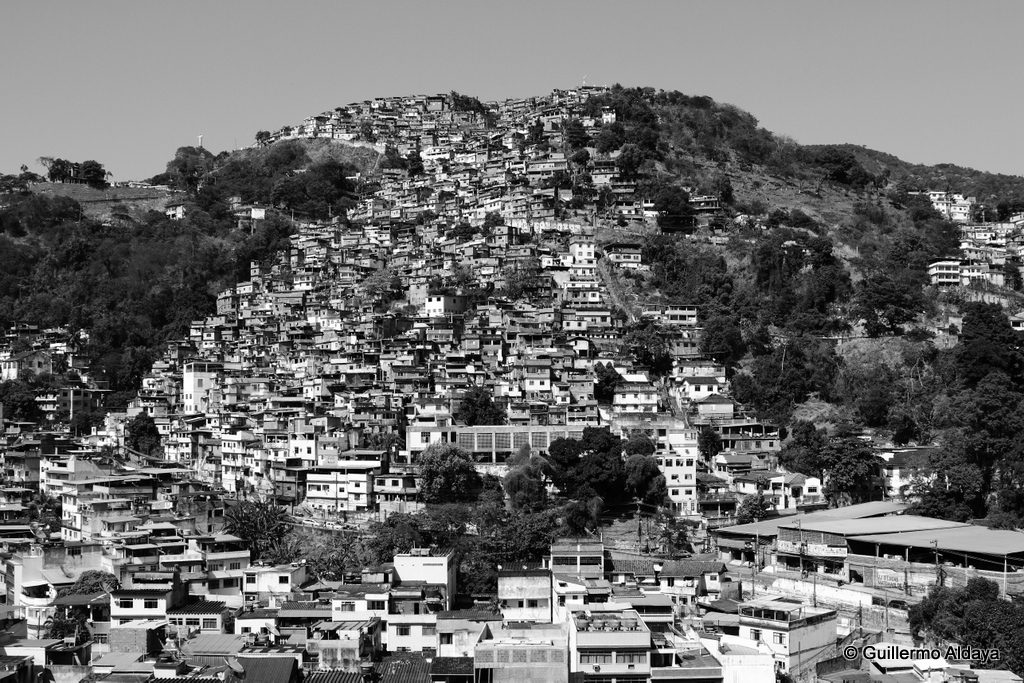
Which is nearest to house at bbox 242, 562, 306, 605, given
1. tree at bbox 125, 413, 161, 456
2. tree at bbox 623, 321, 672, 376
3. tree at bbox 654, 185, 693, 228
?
tree at bbox 125, 413, 161, 456

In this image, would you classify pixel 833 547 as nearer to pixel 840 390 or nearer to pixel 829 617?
pixel 829 617

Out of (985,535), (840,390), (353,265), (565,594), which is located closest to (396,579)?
(565,594)

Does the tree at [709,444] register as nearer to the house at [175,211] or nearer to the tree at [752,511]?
the tree at [752,511]

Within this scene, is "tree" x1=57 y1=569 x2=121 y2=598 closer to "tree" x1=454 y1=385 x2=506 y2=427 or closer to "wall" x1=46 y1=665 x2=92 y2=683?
"wall" x1=46 y1=665 x2=92 y2=683

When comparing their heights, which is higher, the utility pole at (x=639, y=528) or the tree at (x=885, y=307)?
the tree at (x=885, y=307)

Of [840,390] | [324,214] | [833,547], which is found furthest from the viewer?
[324,214]

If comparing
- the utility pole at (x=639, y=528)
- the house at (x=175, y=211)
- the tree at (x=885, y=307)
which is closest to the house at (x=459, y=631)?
the utility pole at (x=639, y=528)
